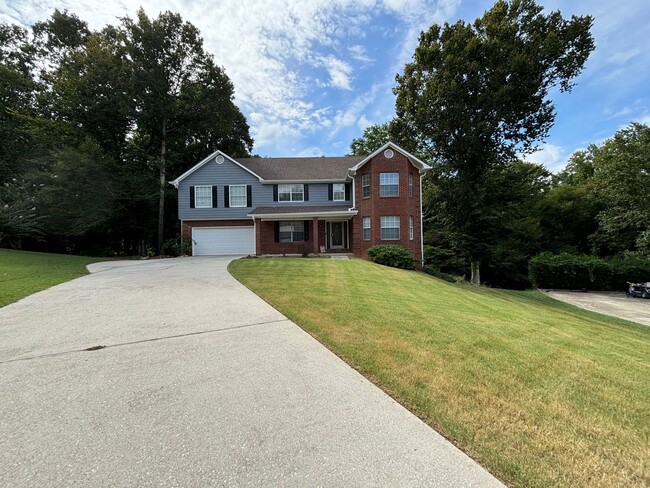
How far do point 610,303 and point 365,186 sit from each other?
13702 millimetres

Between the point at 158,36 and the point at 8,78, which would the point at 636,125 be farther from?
the point at 8,78

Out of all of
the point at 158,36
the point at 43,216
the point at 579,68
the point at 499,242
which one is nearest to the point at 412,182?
the point at 499,242

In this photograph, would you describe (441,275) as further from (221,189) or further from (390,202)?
(221,189)

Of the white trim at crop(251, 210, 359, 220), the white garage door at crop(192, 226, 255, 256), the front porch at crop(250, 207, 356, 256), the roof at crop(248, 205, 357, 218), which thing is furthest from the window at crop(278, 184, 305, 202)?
the white garage door at crop(192, 226, 255, 256)

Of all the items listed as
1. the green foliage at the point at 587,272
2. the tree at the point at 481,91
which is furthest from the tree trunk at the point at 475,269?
the green foliage at the point at 587,272

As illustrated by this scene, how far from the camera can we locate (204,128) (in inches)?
1045

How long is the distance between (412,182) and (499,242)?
26.0 feet

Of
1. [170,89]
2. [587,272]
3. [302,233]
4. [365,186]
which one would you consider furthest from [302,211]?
[587,272]

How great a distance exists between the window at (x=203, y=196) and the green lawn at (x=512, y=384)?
17812 mm

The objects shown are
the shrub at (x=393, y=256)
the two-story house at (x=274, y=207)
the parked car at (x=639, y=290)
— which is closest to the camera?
the shrub at (x=393, y=256)

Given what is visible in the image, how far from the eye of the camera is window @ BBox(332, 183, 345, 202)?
71.9 feet

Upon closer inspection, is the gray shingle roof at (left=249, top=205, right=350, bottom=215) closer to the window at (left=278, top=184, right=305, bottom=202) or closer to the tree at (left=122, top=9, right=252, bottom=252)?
the window at (left=278, top=184, right=305, bottom=202)

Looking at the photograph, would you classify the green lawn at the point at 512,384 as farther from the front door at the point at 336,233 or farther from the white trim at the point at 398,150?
the front door at the point at 336,233

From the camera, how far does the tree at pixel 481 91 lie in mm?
19078
